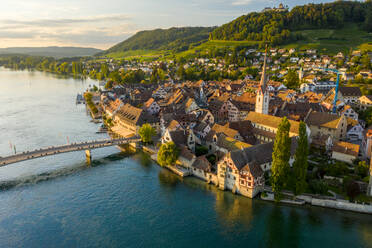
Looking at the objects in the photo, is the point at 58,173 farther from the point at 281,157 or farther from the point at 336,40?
the point at 336,40

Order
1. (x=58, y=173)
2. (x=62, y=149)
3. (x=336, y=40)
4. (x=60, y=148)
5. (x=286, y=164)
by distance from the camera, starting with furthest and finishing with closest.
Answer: (x=336, y=40)
(x=60, y=148)
(x=62, y=149)
(x=58, y=173)
(x=286, y=164)

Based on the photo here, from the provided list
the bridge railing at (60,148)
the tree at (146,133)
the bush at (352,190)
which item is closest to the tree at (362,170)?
the bush at (352,190)

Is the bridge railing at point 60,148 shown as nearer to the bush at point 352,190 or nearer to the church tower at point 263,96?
the church tower at point 263,96

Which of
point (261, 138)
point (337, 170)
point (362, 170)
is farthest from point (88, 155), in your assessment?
point (362, 170)

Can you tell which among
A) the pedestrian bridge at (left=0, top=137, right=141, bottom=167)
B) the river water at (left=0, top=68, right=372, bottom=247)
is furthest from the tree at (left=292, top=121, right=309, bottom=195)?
the pedestrian bridge at (left=0, top=137, right=141, bottom=167)

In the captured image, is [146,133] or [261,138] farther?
[146,133]
